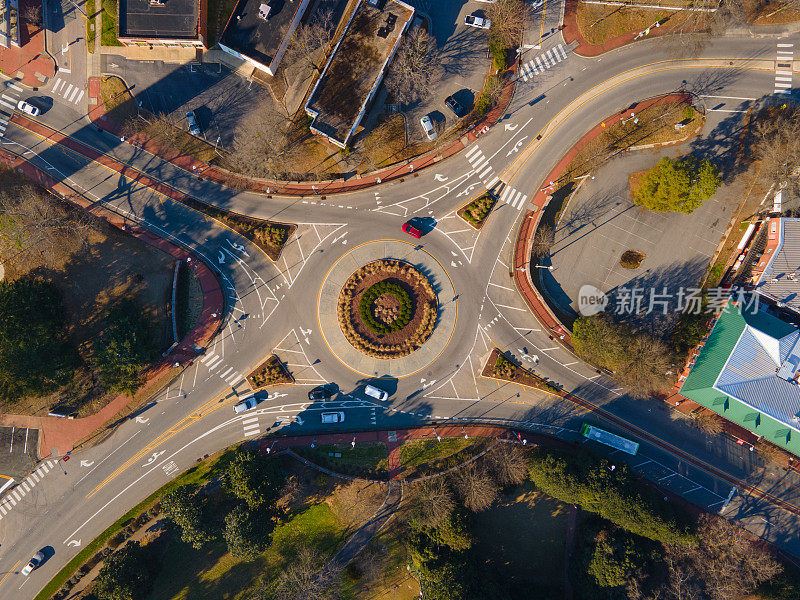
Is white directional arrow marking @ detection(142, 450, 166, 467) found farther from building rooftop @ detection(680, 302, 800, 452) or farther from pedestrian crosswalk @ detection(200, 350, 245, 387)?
building rooftop @ detection(680, 302, 800, 452)

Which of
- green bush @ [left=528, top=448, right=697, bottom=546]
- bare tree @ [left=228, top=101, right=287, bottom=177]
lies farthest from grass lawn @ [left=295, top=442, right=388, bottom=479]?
bare tree @ [left=228, top=101, right=287, bottom=177]

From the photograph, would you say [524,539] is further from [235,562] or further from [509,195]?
[509,195]

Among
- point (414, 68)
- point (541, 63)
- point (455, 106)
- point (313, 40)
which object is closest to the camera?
point (414, 68)

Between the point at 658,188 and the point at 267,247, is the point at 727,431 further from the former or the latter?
the point at 267,247

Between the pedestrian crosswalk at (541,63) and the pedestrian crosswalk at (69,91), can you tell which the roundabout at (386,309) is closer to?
the pedestrian crosswalk at (541,63)

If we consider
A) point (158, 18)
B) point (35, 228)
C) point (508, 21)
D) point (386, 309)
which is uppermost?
point (158, 18)

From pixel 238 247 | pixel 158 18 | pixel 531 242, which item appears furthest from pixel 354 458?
pixel 158 18

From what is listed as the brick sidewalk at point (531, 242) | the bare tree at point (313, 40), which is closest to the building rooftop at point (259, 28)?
the bare tree at point (313, 40)

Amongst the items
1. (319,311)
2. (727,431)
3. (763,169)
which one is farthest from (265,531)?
(763,169)
